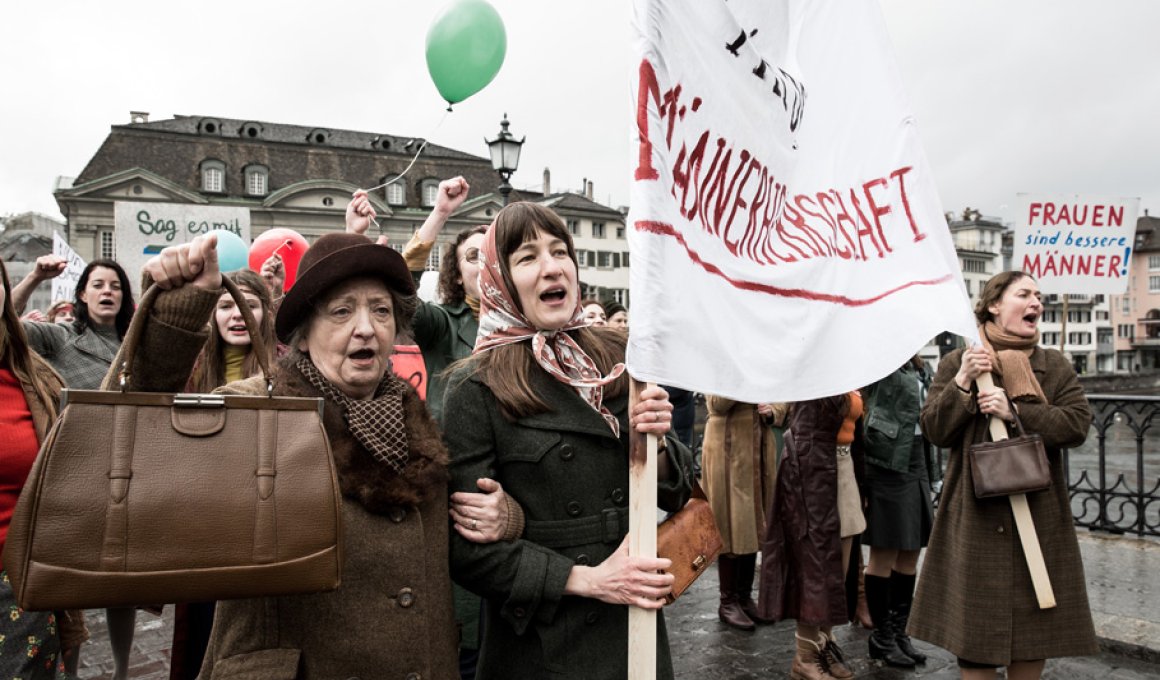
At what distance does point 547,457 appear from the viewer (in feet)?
7.48

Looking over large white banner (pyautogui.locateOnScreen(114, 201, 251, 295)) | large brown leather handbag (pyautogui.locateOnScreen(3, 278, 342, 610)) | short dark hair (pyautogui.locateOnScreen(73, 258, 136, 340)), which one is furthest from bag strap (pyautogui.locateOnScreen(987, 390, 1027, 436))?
large white banner (pyautogui.locateOnScreen(114, 201, 251, 295))

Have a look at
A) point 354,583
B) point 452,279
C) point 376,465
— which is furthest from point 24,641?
point 452,279

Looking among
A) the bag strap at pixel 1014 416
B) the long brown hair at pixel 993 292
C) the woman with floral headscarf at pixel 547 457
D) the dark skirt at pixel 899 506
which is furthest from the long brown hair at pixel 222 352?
the dark skirt at pixel 899 506

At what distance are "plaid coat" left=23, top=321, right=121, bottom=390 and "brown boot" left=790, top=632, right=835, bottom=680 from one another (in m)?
4.37

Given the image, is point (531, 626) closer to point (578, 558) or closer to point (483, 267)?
point (578, 558)

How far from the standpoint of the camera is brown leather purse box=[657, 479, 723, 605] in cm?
224

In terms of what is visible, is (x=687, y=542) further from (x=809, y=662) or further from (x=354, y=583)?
Answer: (x=809, y=662)

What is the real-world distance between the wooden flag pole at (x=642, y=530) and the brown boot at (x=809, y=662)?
2993mm

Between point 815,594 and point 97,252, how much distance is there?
48652mm

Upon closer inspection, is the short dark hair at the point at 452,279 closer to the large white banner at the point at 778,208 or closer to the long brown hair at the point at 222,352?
the long brown hair at the point at 222,352

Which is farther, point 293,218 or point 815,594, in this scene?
point 293,218

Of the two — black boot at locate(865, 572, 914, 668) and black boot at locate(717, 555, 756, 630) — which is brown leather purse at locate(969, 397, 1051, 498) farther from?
black boot at locate(717, 555, 756, 630)

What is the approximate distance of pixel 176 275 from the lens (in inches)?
74.6

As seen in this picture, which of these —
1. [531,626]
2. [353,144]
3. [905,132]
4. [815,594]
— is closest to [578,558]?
[531,626]
